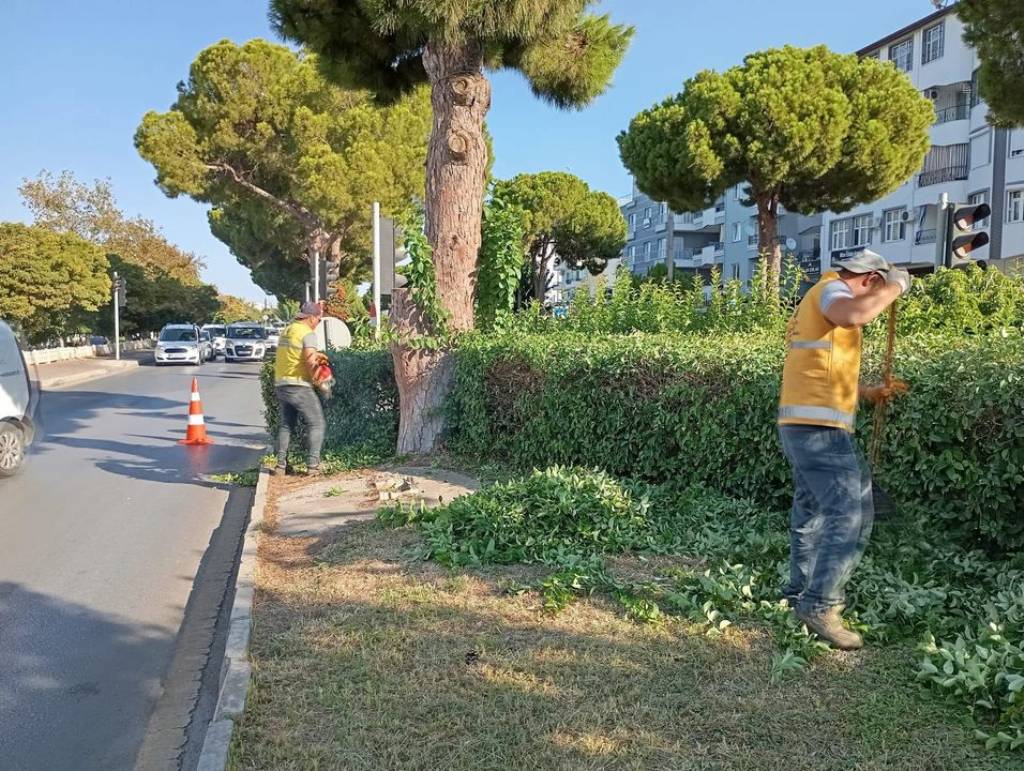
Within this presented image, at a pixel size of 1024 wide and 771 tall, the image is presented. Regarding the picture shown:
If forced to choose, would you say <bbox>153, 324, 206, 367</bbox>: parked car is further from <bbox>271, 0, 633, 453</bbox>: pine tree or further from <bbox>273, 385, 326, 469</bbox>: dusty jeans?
<bbox>273, 385, 326, 469</bbox>: dusty jeans

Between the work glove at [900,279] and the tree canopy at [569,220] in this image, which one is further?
the tree canopy at [569,220]

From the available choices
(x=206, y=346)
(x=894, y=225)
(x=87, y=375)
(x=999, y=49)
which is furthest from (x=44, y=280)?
(x=894, y=225)

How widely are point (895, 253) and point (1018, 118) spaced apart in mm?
28057

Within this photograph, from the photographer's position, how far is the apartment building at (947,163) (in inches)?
1183

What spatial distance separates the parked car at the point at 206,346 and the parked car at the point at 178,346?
1166mm

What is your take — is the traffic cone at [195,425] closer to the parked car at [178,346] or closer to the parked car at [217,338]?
the parked car at [178,346]

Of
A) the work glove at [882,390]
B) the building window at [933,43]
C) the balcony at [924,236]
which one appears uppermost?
the building window at [933,43]

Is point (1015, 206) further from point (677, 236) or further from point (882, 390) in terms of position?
point (677, 236)

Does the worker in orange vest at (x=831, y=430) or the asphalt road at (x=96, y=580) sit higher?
the worker in orange vest at (x=831, y=430)

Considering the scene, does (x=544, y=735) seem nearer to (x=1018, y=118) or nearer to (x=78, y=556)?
(x=78, y=556)

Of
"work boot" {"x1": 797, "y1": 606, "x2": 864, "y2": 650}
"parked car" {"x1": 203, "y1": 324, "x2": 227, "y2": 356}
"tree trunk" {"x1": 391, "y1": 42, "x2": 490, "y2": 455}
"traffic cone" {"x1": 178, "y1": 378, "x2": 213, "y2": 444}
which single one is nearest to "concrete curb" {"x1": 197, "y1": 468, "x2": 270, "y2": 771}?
"work boot" {"x1": 797, "y1": 606, "x2": 864, "y2": 650}

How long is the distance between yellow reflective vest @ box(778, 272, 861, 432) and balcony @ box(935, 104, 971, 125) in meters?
35.0

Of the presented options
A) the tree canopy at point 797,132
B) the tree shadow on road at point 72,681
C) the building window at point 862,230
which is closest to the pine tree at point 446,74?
the tree shadow on road at point 72,681

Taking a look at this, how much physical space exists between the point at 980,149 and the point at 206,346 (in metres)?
33.5
